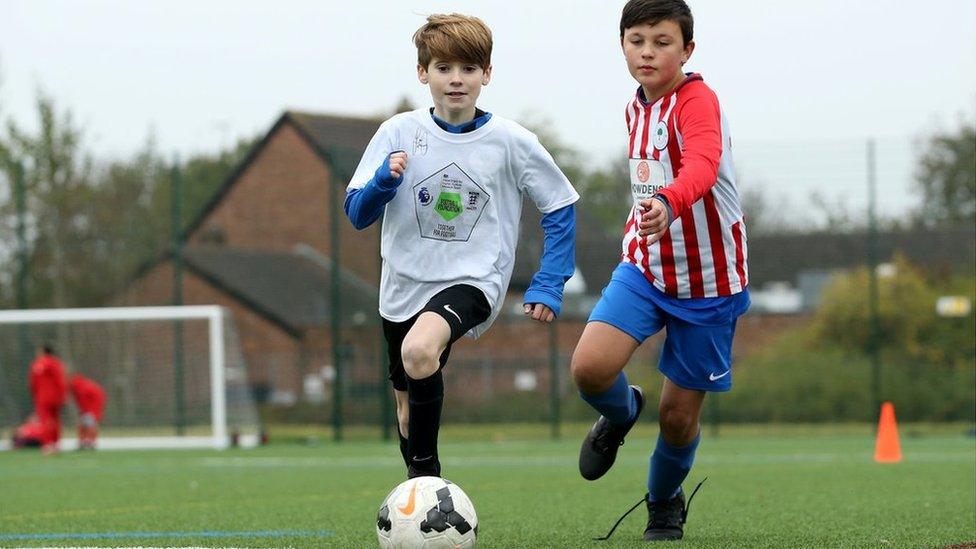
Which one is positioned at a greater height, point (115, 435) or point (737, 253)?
point (737, 253)

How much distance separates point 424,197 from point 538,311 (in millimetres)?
596

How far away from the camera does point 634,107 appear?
5.62 m

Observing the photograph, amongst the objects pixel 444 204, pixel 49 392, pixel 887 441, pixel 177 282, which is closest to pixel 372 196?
pixel 444 204

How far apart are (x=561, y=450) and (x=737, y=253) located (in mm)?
9281

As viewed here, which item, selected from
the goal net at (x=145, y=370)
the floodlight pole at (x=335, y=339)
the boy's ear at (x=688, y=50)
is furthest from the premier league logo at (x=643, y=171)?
the floodlight pole at (x=335, y=339)

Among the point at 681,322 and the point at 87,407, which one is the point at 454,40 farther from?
the point at 87,407

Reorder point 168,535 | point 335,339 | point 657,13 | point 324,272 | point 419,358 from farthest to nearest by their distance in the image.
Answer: point 324,272, point 335,339, point 168,535, point 657,13, point 419,358

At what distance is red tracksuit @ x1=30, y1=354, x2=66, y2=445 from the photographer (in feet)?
54.4

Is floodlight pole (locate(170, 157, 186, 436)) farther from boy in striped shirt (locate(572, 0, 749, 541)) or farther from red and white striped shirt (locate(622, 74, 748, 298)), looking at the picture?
red and white striped shirt (locate(622, 74, 748, 298))

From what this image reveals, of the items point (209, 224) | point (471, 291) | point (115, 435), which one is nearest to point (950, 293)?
point (115, 435)

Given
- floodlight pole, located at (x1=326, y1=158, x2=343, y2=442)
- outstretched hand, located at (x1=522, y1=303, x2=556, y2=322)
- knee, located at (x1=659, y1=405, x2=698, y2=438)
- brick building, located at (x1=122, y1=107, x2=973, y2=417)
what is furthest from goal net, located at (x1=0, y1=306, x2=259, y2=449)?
outstretched hand, located at (x1=522, y1=303, x2=556, y2=322)

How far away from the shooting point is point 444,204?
5.39m

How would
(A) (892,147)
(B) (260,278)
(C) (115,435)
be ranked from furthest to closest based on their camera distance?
(B) (260,278) < (C) (115,435) < (A) (892,147)

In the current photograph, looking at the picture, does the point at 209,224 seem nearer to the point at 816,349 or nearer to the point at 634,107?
the point at 816,349
